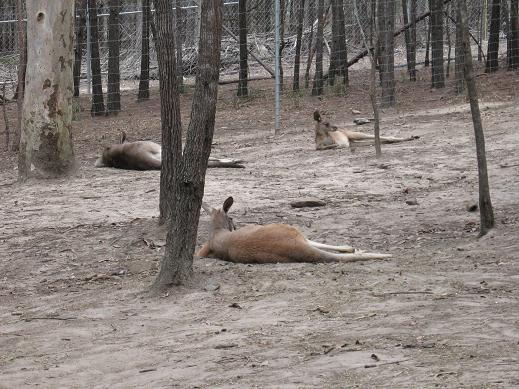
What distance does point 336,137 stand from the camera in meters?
14.8

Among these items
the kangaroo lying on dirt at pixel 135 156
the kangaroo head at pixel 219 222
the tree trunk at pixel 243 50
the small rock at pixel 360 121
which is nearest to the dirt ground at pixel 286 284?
the kangaroo lying on dirt at pixel 135 156

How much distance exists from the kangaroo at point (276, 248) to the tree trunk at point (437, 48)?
468 inches

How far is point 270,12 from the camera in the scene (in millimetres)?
26594

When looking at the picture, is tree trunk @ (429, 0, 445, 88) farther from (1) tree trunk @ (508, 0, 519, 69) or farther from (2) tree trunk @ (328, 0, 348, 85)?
(2) tree trunk @ (328, 0, 348, 85)

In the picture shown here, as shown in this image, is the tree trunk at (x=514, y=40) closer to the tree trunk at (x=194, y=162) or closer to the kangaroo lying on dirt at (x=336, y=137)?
the kangaroo lying on dirt at (x=336, y=137)

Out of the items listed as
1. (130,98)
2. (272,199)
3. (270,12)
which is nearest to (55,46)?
(272,199)

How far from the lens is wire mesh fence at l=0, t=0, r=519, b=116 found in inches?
789

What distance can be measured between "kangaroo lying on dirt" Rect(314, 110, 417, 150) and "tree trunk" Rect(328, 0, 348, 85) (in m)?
5.85

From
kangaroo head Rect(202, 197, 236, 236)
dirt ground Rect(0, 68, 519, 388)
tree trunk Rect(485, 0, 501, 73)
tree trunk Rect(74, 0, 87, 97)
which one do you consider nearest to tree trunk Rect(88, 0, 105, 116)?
tree trunk Rect(74, 0, 87, 97)

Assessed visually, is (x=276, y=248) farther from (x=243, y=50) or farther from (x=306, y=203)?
(x=243, y=50)

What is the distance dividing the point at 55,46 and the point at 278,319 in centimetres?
830

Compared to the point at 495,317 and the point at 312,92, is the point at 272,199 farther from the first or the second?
the point at 312,92

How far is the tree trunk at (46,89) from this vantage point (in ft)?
44.4

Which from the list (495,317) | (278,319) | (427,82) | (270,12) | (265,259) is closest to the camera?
(495,317)
